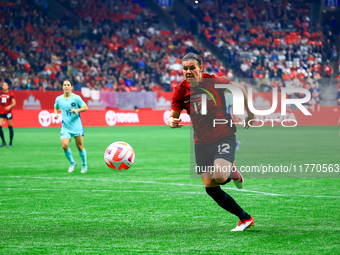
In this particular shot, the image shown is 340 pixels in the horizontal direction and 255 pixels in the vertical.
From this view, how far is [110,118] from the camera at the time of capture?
1116 inches

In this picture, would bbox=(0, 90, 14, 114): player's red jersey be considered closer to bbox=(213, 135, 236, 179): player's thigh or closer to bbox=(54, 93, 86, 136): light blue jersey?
bbox=(54, 93, 86, 136): light blue jersey

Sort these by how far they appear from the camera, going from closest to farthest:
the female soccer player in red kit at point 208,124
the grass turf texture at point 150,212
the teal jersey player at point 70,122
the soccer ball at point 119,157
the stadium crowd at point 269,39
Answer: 1. the grass turf texture at point 150,212
2. the female soccer player in red kit at point 208,124
3. the soccer ball at point 119,157
4. the teal jersey player at point 70,122
5. the stadium crowd at point 269,39

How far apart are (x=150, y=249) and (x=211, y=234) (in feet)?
2.92

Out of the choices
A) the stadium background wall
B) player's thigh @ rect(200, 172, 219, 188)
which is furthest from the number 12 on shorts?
the stadium background wall

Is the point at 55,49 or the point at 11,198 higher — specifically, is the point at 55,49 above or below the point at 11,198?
above

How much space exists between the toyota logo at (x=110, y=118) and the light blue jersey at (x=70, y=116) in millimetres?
16992

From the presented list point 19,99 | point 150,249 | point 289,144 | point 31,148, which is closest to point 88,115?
point 19,99

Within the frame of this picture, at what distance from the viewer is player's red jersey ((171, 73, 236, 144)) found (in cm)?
549

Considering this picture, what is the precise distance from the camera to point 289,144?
18094 mm

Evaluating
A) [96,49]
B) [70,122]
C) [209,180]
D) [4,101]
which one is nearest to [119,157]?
[70,122]

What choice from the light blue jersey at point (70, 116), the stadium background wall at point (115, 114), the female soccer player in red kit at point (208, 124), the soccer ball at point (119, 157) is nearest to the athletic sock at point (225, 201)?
the female soccer player in red kit at point (208, 124)

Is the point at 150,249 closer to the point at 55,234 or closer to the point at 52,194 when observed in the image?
the point at 55,234

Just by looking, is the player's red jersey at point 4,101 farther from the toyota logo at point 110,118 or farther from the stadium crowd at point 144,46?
the toyota logo at point 110,118

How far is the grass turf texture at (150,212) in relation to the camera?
4906mm
